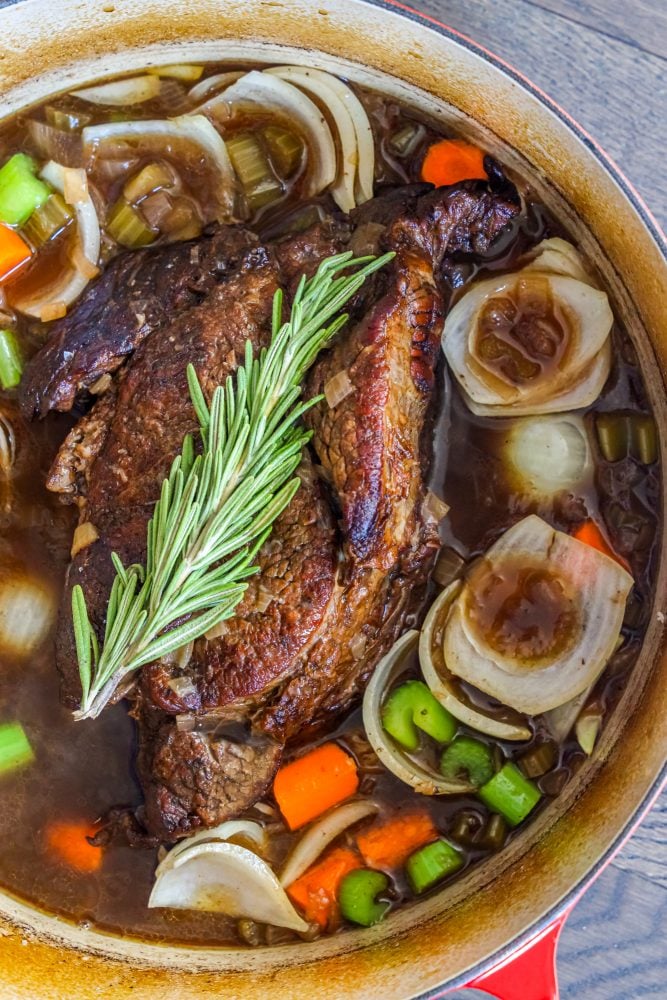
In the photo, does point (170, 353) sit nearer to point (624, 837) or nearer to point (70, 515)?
point (70, 515)

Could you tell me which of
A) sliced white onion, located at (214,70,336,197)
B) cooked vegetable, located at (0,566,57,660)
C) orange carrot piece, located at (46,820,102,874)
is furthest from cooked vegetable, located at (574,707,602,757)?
sliced white onion, located at (214,70,336,197)

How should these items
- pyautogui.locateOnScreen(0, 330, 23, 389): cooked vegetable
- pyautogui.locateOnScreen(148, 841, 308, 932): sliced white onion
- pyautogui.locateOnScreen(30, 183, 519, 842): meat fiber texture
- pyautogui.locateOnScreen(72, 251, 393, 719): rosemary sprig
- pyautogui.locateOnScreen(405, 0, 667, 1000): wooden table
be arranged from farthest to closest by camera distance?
pyautogui.locateOnScreen(405, 0, 667, 1000): wooden table → pyautogui.locateOnScreen(0, 330, 23, 389): cooked vegetable → pyautogui.locateOnScreen(148, 841, 308, 932): sliced white onion → pyautogui.locateOnScreen(30, 183, 519, 842): meat fiber texture → pyautogui.locateOnScreen(72, 251, 393, 719): rosemary sprig

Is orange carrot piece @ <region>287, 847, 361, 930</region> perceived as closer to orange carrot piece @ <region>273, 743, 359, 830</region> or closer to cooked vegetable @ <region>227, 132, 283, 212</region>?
orange carrot piece @ <region>273, 743, 359, 830</region>

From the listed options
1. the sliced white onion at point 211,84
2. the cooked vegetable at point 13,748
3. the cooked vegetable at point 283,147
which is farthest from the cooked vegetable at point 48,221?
the cooked vegetable at point 13,748

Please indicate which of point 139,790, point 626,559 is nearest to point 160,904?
point 139,790

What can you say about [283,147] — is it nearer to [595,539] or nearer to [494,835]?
[595,539]

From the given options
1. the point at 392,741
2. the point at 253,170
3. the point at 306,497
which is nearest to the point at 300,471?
the point at 306,497

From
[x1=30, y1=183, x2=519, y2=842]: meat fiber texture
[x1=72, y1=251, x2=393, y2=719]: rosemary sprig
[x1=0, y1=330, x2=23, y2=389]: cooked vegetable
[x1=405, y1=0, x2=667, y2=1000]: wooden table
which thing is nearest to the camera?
[x1=72, y1=251, x2=393, y2=719]: rosemary sprig
